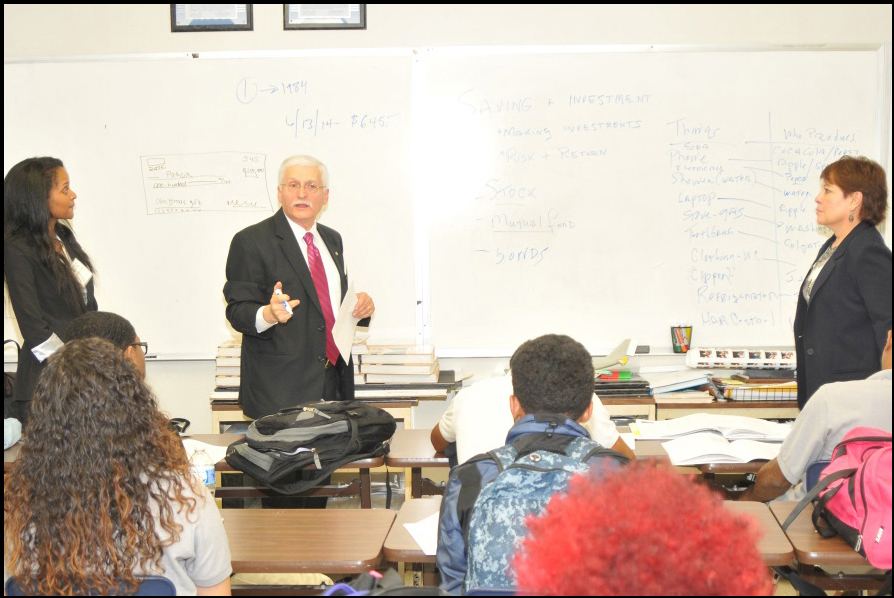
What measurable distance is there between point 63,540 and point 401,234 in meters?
2.95

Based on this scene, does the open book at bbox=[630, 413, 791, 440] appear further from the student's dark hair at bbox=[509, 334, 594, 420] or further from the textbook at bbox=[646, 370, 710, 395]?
the student's dark hair at bbox=[509, 334, 594, 420]

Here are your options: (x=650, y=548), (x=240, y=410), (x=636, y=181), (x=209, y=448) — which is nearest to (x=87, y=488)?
(x=650, y=548)

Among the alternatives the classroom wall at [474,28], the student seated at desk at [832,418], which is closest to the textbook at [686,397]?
the classroom wall at [474,28]

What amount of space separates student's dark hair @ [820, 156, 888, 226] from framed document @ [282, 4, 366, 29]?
244cm

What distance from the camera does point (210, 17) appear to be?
4.22 metres

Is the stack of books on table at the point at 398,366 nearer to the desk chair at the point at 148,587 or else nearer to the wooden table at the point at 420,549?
the wooden table at the point at 420,549

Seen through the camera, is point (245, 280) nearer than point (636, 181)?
Yes

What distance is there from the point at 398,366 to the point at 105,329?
76.9 inches

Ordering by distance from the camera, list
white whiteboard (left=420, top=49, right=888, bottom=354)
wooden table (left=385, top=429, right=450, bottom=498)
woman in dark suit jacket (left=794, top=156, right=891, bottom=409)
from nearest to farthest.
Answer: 1. wooden table (left=385, top=429, right=450, bottom=498)
2. woman in dark suit jacket (left=794, top=156, right=891, bottom=409)
3. white whiteboard (left=420, top=49, right=888, bottom=354)

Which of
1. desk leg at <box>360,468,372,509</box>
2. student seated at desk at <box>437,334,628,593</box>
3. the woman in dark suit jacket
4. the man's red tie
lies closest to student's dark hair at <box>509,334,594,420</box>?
student seated at desk at <box>437,334,628,593</box>

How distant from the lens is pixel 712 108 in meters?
4.12

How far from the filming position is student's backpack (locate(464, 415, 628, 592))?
1.48 metres

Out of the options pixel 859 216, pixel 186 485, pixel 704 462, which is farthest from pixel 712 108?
pixel 186 485

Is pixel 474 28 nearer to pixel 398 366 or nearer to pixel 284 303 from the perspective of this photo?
pixel 398 366
